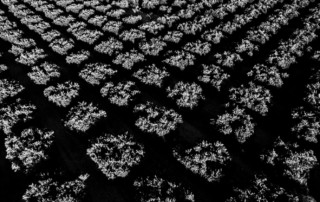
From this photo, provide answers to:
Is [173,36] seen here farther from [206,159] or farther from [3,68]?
[3,68]

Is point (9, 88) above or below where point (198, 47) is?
above

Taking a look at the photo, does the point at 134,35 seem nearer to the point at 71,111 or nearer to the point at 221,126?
the point at 71,111

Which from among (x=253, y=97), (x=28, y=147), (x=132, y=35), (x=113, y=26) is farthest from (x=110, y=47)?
(x=253, y=97)

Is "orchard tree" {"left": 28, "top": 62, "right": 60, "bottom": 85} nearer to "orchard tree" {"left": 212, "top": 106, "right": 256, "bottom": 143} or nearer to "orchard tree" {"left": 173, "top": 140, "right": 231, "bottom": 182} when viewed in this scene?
"orchard tree" {"left": 173, "top": 140, "right": 231, "bottom": 182}

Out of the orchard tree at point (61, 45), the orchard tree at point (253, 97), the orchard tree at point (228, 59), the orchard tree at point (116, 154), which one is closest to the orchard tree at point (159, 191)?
the orchard tree at point (116, 154)

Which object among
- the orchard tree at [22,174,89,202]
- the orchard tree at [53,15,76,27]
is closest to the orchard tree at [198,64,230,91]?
the orchard tree at [22,174,89,202]

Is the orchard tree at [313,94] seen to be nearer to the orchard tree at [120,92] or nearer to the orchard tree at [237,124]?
the orchard tree at [237,124]
